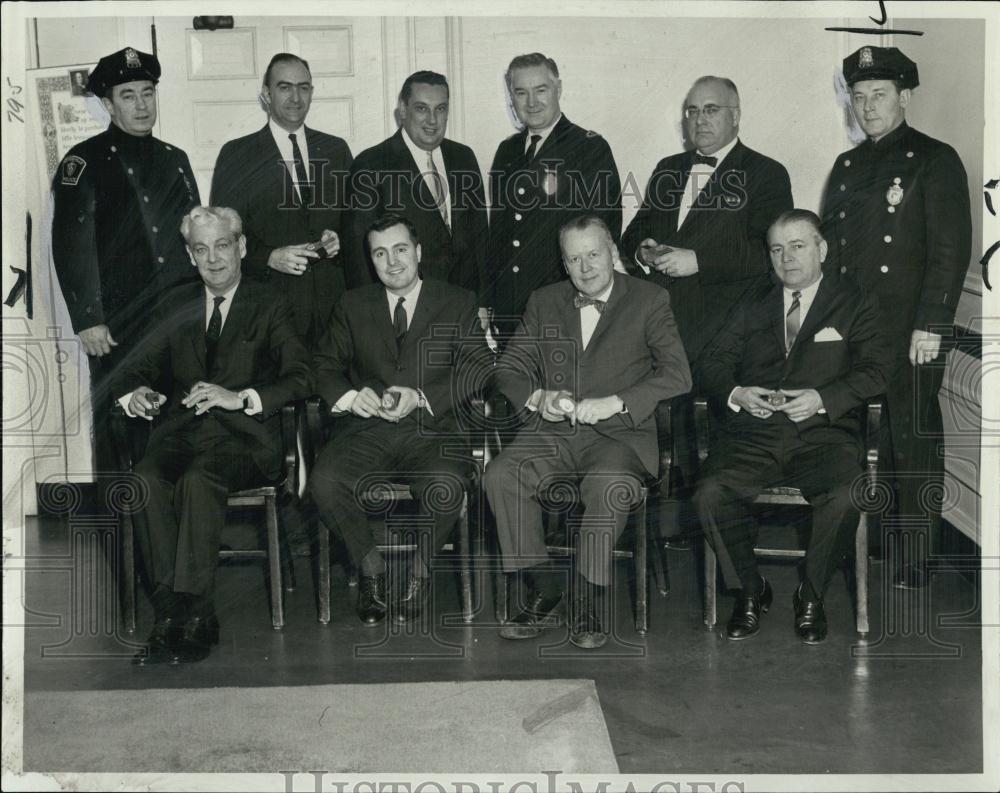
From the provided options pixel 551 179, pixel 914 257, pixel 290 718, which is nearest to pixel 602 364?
pixel 551 179

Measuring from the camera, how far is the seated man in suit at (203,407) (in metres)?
4.57

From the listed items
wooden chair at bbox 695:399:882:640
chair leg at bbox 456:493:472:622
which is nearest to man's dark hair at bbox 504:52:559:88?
wooden chair at bbox 695:399:882:640

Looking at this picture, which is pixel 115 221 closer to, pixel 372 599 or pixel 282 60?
pixel 282 60

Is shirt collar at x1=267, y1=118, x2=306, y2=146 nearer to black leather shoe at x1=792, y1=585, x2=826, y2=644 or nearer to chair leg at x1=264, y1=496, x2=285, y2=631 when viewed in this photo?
chair leg at x1=264, y1=496, x2=285, y2=631

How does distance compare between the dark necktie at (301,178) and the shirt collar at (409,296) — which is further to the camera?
the dark necktie at (301,178)

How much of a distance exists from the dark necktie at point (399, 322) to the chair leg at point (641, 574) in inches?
45.6

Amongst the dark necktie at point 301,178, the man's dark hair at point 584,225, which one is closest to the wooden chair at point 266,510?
the dark necktie at point 301,178

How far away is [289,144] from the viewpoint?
212 inches

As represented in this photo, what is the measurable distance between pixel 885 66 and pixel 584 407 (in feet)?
6.28

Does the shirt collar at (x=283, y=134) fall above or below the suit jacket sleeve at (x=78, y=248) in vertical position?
above

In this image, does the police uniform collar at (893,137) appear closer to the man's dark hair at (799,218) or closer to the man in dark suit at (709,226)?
the man in dark suit at (709,226)

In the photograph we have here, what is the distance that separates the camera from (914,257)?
16.6 ft

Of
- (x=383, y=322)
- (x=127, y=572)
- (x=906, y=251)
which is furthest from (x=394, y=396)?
(x=906, y=251)

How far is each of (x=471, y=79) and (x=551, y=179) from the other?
631mm
